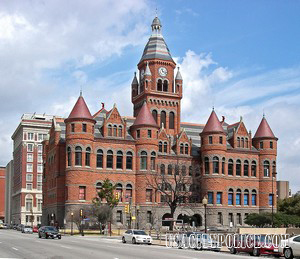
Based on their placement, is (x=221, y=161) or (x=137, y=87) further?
(x=137, y=87)

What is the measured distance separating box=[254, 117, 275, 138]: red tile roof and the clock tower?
559 inches

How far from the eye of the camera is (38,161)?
15438 centimetres

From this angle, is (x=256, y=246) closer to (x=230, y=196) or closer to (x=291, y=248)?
(x=291, y=248)

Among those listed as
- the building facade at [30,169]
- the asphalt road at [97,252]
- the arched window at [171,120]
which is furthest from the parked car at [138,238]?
the building facade at [30,169]

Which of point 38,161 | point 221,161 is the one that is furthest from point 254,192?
point 38,161

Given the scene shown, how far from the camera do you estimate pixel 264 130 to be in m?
99.8

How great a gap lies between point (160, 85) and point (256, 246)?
69544 millimetres

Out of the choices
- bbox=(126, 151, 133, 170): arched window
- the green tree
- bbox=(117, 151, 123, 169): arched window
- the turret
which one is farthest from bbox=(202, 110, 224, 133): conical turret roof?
the green tree

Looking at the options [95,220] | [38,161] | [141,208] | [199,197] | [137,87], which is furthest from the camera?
[38,161]

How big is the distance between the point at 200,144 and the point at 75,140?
79.5ft

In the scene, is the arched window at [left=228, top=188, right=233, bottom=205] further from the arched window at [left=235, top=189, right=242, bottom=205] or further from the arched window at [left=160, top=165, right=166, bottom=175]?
the arched window at [left=160, top=165, right=166, bottom=175]

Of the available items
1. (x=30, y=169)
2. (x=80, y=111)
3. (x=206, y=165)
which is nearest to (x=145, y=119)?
(x=80, y=111)

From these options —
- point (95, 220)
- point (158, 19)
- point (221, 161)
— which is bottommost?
point (95, 220)

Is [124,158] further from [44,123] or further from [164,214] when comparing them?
[44,123]
